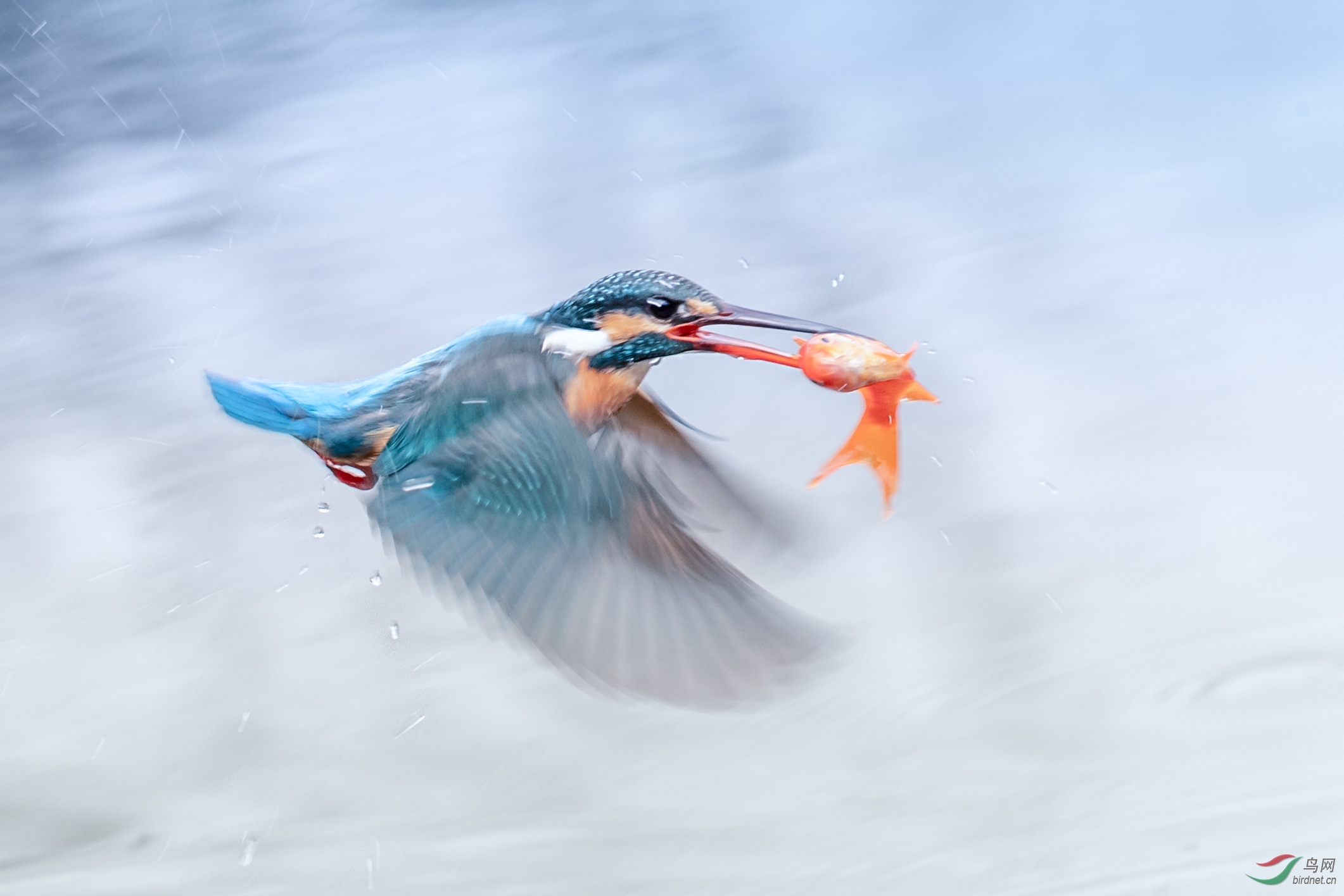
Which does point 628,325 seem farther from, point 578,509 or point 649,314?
point 578,509

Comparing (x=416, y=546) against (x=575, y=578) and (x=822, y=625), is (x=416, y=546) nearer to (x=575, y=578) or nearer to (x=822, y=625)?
(x=575, y=578)

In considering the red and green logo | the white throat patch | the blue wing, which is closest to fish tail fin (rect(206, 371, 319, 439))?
the blue wing

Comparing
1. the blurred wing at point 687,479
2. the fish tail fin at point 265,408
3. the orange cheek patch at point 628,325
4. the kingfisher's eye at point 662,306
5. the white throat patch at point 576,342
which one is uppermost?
the kingfisher's eye at point 662,306

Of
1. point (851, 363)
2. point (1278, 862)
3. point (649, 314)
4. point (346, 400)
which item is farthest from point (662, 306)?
point (1278, 862)

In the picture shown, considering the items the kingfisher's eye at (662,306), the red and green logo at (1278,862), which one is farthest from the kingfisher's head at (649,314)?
the red and green logo at (1278,862)

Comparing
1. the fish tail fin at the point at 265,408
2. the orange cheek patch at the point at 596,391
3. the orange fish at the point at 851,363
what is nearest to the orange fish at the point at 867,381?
the orange fish at the point at 851,363

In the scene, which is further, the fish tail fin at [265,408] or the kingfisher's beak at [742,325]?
the fish tail fin at [265,408]

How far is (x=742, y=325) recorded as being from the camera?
63 cm

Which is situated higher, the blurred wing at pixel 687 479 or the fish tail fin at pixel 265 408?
the fish tail fin at pixel 265 408

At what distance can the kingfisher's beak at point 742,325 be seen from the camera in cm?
61

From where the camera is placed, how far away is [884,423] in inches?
27.2

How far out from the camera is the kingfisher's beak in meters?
0.61

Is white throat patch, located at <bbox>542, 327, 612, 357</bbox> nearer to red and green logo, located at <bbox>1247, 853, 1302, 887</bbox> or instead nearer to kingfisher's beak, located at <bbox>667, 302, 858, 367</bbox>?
kingfisher's beak, located at <bbox>667, 302, 858, 367</bbox>

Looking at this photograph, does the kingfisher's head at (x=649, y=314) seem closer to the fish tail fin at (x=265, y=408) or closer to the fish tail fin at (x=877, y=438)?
the fish tail fin at (x=877, y=438)
